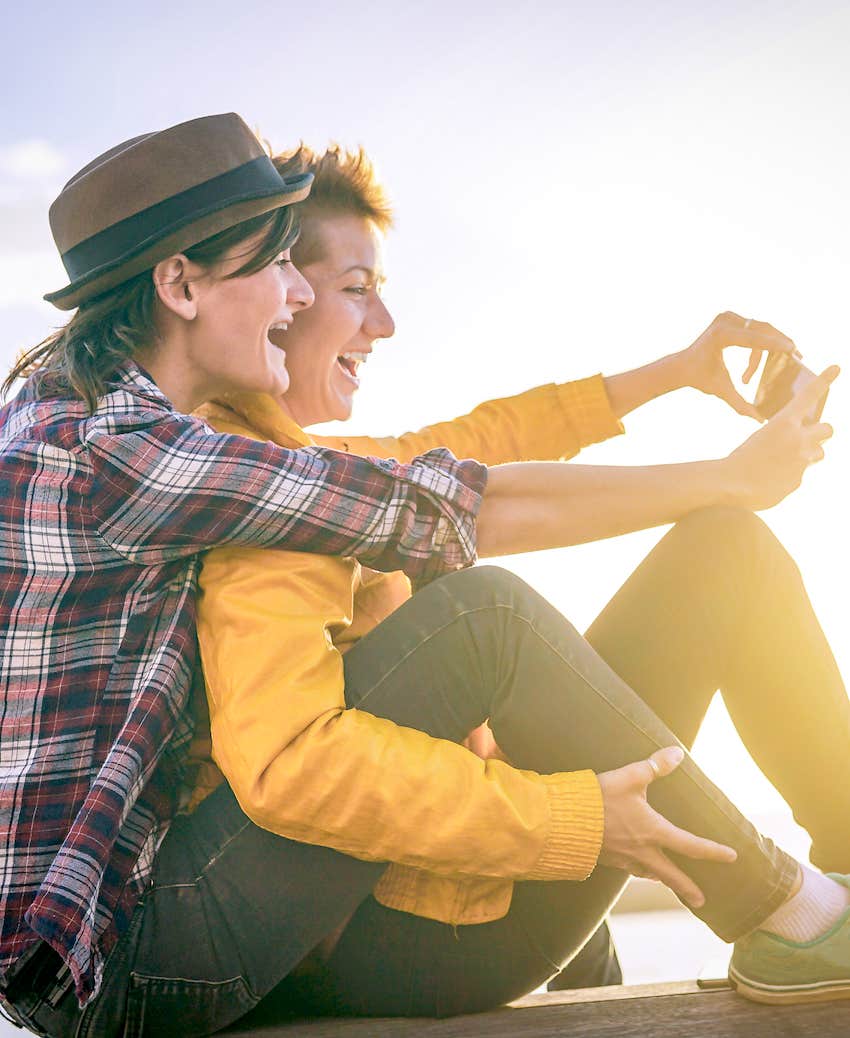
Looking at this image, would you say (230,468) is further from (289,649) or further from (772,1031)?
(772,1031)

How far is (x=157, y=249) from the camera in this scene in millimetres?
1397

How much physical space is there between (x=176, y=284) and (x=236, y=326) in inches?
3.7

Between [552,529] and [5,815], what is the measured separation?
→ 751 mm

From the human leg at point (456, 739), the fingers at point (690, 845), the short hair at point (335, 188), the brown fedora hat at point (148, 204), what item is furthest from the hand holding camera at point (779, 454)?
the short hair at point (335, 188)

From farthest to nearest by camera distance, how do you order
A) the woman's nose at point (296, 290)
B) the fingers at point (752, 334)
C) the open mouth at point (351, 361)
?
the open mouth at point (351, 361)
the fingers at point (752, 334)
the woman's nose at point (296, 290)

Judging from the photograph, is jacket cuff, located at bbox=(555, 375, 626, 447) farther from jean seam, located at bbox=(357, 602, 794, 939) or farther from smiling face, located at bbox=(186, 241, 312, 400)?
jean seam, located at bbox=(357, 602, 794, 939)

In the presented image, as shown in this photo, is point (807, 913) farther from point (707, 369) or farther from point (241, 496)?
Result: point (707, 369)

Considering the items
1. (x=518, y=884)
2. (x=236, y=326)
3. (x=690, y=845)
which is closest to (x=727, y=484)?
(x=690, y=845)

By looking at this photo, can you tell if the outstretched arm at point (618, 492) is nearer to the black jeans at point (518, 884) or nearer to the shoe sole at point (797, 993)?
the black jeans at point (518, 884)

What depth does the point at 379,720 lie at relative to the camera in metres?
1.21

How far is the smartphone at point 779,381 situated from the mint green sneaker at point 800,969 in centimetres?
81

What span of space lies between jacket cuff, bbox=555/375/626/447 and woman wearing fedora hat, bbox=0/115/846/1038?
0.81 meters

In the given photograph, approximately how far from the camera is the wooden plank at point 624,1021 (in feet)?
3.94

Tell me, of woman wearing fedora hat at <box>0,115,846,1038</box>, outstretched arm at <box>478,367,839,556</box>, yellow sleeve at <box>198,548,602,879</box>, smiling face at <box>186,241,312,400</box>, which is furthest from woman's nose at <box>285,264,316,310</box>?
yellow sleeve at <box>198,548,602,879</box>
